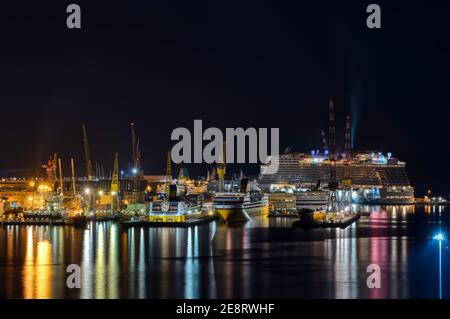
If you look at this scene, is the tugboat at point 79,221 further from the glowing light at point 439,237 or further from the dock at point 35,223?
the glowing light at point 439,237

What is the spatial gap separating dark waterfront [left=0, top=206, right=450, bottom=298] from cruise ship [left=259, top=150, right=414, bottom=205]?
160 ft

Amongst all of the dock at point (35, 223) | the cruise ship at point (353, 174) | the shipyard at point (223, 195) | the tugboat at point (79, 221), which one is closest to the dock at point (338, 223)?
the shipyard at point (223, 195)

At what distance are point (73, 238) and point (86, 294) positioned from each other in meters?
17.1

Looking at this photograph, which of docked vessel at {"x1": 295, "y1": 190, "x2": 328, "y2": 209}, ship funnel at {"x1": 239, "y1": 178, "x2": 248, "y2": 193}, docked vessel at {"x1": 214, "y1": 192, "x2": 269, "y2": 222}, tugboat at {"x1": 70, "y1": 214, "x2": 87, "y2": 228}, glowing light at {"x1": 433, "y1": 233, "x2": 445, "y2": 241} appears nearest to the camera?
glowing light at {"x1": 433, "y1": 233, "x2": 445, "y2": 241}

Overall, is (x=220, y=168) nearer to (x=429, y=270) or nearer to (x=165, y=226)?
(x=165, y=226)

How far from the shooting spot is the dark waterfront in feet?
69.5

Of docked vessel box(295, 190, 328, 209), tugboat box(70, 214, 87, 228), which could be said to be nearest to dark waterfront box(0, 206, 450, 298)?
tugboat box(70, 214, 87, 228)

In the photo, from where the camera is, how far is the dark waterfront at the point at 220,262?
21.2 m

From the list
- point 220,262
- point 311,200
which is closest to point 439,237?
point 220,262

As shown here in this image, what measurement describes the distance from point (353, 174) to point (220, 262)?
6688 centimetres

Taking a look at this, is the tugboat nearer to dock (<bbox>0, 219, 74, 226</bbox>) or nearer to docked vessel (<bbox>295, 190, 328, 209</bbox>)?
dock (<bbox>0, 219, 74, 226</bbox>)

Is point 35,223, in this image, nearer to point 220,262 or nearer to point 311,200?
point 311,200

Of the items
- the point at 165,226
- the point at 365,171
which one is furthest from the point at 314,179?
the point at 165,226
